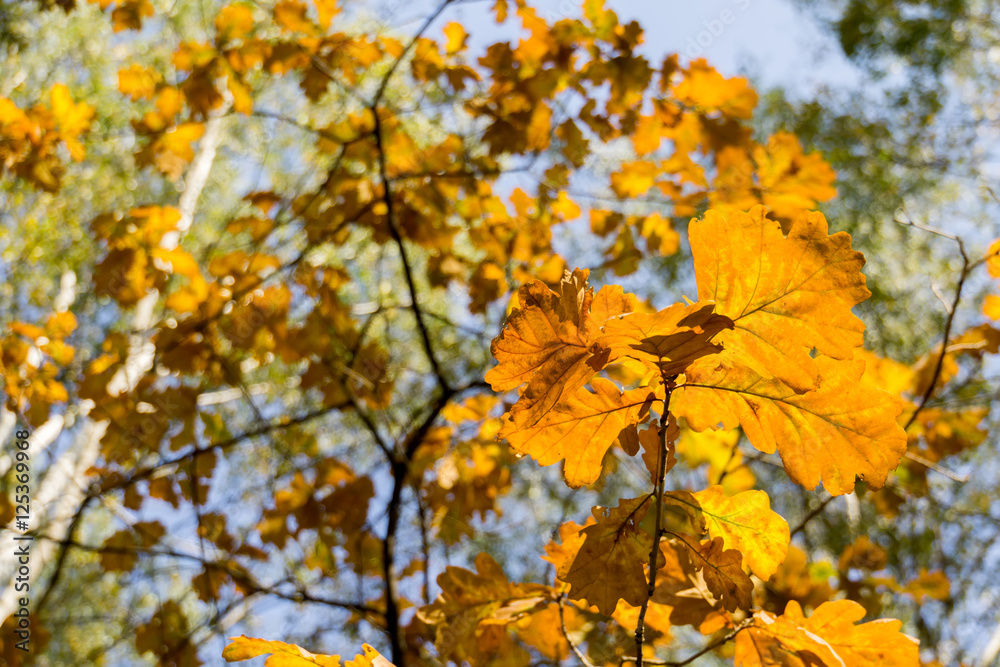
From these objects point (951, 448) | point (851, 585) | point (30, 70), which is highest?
point (30, 70)

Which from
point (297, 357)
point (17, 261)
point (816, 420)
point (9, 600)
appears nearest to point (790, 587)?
point (816, 420)

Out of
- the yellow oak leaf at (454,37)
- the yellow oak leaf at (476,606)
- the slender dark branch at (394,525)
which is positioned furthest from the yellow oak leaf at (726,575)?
the yellow oak leaf at (454,37)

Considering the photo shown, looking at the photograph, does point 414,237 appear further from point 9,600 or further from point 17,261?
point 17,261

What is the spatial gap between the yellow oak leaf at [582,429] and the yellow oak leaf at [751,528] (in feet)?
0.48

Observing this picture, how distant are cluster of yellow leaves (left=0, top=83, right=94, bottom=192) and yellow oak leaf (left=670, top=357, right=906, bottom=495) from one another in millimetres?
2580

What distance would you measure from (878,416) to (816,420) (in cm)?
6

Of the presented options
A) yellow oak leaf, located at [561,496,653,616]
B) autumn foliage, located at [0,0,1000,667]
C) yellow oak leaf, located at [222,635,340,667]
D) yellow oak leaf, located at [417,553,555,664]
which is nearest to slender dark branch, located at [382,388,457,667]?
autumn foliage, located at [0,0,1000,667]

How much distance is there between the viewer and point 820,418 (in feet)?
2.12

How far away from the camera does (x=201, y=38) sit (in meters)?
9.92

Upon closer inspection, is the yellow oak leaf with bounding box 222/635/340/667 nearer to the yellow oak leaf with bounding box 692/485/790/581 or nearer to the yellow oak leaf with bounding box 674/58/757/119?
the yellow oak leaf with bounding box 692/485/790/581

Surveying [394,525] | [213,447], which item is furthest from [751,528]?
[213,447]

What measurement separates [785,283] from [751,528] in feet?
0.94

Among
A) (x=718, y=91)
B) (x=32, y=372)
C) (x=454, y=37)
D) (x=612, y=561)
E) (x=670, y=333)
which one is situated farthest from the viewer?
(x=32, y=372)

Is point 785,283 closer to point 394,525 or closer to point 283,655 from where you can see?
point 283,655
